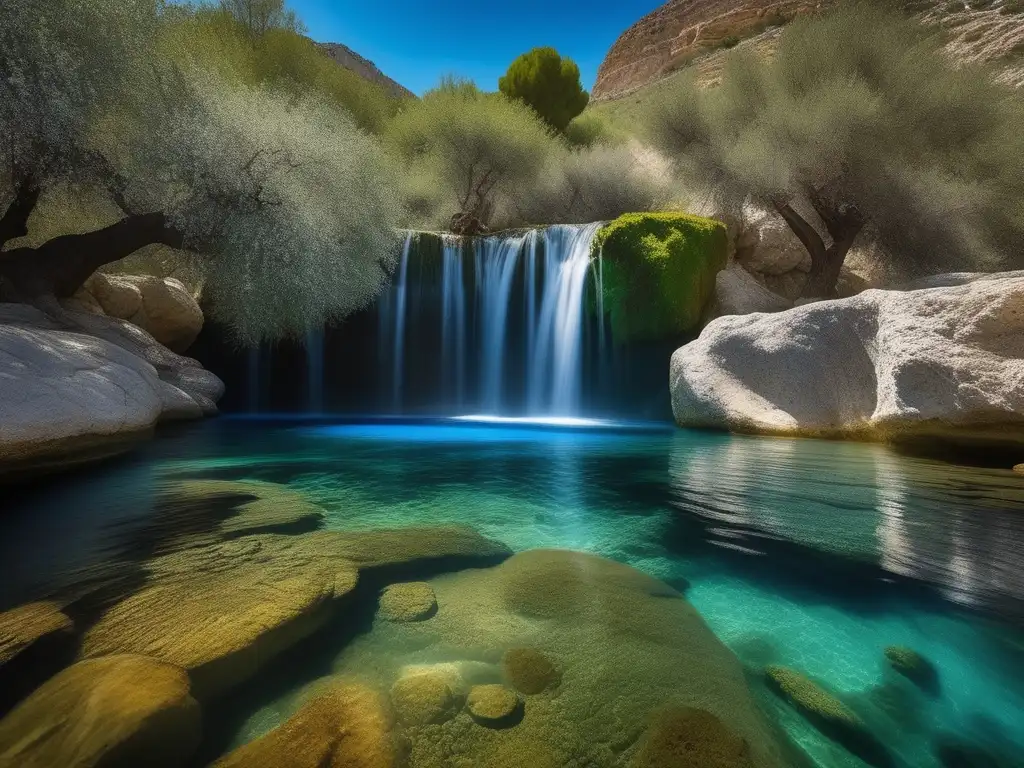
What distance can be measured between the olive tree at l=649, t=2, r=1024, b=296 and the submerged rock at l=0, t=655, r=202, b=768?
1519cm

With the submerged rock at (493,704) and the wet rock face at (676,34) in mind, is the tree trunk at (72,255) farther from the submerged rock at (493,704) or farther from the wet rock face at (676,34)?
the wet rock face at (676,34)

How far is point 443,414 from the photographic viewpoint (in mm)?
13562

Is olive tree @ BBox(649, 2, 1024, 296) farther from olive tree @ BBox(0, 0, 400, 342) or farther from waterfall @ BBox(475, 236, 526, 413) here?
olive tree @ BBox(0, 0, 400, 342)

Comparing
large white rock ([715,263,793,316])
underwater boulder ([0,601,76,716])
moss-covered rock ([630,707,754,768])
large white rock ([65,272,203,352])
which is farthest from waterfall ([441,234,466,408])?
moss-covered rock ([630,707,754,768])

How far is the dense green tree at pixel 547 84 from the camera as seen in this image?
2794cm

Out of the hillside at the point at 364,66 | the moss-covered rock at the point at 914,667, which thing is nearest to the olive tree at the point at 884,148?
the moss-covered rock at the point at 914,667

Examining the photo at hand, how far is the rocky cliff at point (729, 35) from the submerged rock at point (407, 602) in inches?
888

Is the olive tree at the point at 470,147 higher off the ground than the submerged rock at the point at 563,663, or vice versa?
the olive tree at the point at 470,147

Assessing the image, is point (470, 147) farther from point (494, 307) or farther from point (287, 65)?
point (494, 307)

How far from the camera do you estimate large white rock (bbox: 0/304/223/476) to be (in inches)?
182

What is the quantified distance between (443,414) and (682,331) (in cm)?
643

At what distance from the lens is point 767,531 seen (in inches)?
137

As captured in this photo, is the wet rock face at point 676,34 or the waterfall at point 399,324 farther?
the wet rock face at point 676,34

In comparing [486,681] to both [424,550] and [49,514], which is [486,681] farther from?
[49,514]
